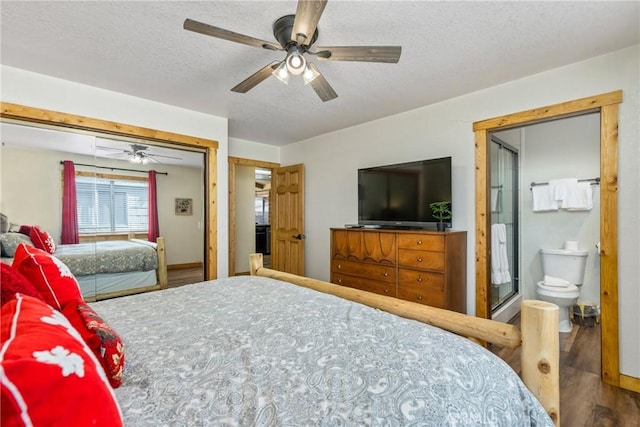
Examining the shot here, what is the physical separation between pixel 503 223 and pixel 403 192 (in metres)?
1.36

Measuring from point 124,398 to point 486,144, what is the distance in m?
3.22

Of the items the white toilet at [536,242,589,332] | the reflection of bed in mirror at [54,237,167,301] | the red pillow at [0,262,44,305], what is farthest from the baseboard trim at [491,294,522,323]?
the reflection of bed in mirror at [54,237,167,301]

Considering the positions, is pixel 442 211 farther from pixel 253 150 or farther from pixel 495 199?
pixel 253 150

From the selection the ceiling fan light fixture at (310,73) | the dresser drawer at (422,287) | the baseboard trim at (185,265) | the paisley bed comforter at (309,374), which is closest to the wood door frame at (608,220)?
the dresser drawer at (422,287)

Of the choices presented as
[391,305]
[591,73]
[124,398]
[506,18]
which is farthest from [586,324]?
[124,398]

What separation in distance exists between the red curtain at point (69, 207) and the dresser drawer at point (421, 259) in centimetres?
314

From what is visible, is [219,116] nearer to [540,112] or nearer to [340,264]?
[340,264]

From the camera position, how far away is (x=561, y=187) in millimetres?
3670

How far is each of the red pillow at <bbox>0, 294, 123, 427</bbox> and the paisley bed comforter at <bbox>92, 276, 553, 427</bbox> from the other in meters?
0.23

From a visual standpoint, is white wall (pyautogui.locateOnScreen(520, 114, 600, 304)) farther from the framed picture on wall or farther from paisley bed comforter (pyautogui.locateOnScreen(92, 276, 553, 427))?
the framed picture on wall

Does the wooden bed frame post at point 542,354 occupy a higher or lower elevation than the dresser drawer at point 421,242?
lower

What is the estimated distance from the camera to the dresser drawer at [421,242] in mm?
2695

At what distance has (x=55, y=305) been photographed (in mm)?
1045

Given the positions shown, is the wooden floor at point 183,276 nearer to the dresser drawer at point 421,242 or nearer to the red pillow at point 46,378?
the dresser drawer at point 421,242
